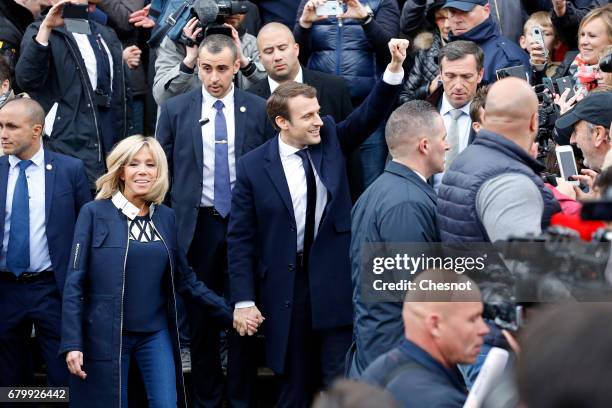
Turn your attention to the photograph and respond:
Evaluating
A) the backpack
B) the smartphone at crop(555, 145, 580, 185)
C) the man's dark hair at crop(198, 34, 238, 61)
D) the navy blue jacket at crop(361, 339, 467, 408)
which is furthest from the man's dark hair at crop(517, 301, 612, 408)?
the backpack

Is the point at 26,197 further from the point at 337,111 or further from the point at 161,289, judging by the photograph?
the point at 337,111

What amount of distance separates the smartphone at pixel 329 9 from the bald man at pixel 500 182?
3318 mm

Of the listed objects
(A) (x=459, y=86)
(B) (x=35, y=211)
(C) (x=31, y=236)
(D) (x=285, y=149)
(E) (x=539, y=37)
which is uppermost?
(E) (x=539, y=37)

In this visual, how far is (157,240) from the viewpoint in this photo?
6.57m

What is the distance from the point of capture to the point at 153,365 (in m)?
6.52

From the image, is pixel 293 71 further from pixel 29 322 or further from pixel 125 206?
pixel 29 322

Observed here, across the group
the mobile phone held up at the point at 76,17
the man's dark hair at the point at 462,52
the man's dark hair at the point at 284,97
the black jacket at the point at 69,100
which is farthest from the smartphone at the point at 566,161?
the mobile phone held up at the point at 76,17

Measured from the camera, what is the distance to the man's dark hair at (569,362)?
1816 millimetres

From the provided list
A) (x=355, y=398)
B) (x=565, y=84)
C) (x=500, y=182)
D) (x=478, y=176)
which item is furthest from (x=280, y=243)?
(x=355, y=398)

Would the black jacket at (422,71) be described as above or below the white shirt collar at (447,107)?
above

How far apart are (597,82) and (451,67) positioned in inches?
35.0

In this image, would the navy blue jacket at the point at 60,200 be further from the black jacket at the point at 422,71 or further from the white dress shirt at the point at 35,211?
the black jacket at the point at 422,71

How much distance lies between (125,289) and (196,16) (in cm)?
254

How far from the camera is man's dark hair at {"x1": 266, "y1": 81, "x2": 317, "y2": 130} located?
6.83 meters
